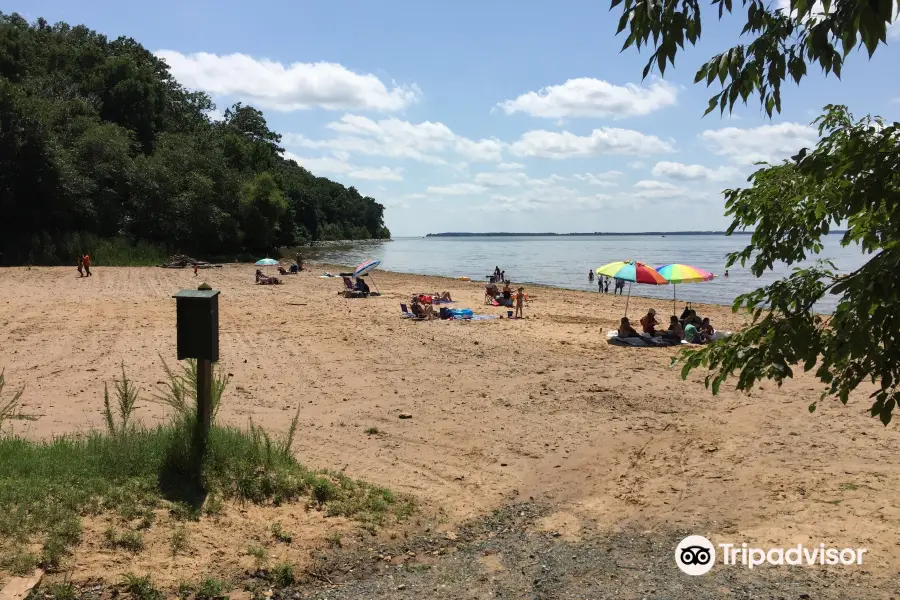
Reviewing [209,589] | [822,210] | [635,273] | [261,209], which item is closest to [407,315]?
[635,273]

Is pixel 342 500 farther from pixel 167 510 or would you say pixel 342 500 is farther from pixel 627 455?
pixel 627 455

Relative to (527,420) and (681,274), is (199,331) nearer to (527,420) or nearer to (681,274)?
(527,420)

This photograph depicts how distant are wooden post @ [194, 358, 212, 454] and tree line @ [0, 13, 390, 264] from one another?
35383mm

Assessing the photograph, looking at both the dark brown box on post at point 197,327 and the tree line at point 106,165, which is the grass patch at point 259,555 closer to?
the dark brown box on post at point 197,327

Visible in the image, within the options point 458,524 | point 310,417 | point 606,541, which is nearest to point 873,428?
point 606,541

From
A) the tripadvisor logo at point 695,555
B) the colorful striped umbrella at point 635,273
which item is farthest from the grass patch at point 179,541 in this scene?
the colorful striped umbrella at point 635,273

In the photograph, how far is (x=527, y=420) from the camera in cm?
877

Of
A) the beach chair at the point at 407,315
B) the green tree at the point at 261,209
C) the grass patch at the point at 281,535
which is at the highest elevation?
the green tree at the point at 261,209

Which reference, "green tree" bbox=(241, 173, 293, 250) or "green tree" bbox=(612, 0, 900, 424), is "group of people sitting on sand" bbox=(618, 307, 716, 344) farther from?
"green tree" bbox=(241, 173, 293, 250)

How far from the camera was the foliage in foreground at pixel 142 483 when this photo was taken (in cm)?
436

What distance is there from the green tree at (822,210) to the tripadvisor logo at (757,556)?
2.70 meters

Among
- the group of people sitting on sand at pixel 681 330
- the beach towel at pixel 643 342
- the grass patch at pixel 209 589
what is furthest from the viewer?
the group of people sitting on sand at pixel 681 330

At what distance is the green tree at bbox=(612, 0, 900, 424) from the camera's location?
6.56ft

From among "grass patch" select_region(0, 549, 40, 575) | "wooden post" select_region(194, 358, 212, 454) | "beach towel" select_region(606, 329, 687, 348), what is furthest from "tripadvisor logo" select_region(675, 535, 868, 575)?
"beach towel" select_region(606, 329, 687, 348)
